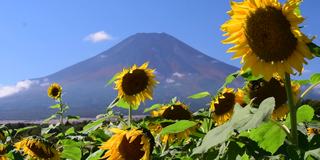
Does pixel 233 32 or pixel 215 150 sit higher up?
pixel 233 32

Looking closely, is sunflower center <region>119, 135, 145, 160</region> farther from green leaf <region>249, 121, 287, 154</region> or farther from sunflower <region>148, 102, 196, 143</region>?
sunflower <region>148, 102, 196, 143</region>

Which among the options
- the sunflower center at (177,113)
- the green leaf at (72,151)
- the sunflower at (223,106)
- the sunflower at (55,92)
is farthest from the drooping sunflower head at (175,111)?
the sunflower at (55,92)

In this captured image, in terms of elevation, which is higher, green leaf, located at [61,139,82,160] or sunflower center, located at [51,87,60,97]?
sunflower center, located at [51,87,60,97]

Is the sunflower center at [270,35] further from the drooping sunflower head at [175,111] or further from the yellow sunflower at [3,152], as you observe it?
the yellow sunflower at [3,152]

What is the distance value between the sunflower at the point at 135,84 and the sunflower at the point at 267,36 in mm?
3009

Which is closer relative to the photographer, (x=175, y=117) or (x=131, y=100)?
(x=175, y=117)

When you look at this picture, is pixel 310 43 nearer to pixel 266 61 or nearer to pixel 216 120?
pixel 266 61

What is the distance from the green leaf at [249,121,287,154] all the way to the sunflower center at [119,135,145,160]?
3.24ft

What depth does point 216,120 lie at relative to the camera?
5.71 m

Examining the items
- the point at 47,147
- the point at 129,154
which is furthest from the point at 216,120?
the point at 129,154

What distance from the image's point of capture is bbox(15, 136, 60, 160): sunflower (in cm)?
509

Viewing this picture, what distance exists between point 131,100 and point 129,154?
2.34 meters

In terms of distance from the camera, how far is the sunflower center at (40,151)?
509cm

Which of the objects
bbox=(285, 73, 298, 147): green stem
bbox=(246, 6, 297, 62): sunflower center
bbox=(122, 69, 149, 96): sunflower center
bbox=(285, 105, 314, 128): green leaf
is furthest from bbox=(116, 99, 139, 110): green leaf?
bbox=(285, 73, 298, 147): green stem
